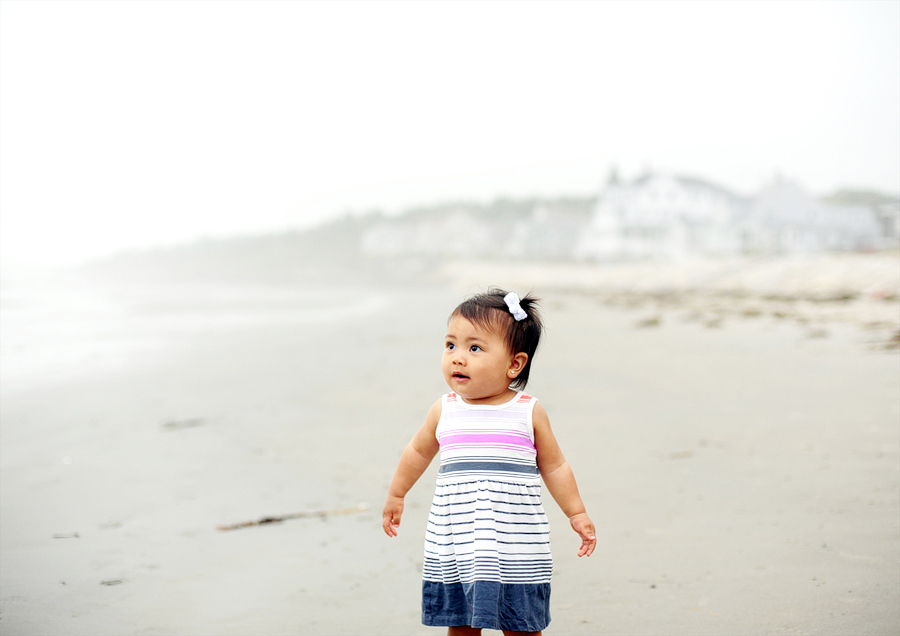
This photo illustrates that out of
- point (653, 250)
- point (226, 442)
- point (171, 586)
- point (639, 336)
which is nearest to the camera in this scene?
point (171, 586)

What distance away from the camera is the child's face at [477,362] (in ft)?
5.92

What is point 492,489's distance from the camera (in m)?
1.79

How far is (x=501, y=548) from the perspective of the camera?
5.81 ft

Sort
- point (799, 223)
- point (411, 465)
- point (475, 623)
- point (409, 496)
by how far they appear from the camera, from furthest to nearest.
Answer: point (799, 223)
point (409, 496)
point (411, 465)
point (475, 623)

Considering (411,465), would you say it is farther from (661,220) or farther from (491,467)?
(661,220)

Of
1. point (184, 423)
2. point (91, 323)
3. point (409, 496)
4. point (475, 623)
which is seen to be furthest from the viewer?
point (91, 323)

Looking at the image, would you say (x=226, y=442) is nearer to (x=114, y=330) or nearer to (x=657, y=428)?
(x=657, y=428)

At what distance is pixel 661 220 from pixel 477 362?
30.3 meters

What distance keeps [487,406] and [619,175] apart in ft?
116

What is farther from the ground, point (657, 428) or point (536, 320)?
point (536, 320)

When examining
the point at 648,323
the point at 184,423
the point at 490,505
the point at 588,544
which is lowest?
the point at 648,323

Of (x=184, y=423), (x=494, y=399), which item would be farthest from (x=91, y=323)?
(x=494, y=399)

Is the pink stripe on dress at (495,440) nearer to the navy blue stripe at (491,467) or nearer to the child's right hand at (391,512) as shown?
the navy blue stripe at (491,467)

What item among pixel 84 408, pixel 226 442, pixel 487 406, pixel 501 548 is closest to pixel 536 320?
pixel 487 406
